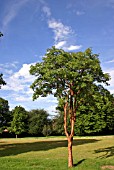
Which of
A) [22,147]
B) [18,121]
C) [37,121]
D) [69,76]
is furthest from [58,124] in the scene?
[69,76]

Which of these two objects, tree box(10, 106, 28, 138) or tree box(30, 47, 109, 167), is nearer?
tree box(30, 47, 109, 167)

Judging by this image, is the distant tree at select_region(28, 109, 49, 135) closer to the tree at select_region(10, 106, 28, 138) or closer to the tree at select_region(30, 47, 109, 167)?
the tree at select_region(10, 106, 28, 138)

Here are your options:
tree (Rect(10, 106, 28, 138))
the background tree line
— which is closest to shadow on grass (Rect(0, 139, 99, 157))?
the background tree line

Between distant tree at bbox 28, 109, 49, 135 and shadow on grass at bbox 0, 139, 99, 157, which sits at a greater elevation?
distant tree at bbox 28, 109, 49, 135

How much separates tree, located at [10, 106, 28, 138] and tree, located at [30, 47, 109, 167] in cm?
7627

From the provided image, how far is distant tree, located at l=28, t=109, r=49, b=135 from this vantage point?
10562cm

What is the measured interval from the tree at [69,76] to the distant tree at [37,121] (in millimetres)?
80396

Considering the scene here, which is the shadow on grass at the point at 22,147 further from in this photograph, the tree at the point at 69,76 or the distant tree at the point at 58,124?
the distant tree at the point at 58,124

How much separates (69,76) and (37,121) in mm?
85249

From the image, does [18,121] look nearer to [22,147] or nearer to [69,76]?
[22,147]

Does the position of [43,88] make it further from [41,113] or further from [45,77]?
[41,113]

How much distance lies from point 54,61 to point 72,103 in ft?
13.2

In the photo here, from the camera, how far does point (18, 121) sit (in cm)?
10256

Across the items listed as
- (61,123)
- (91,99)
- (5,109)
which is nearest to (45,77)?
(91,99)
